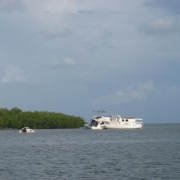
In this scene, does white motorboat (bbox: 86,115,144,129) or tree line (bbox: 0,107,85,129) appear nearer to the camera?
white motorboat (bbox: 86,115,144,129)

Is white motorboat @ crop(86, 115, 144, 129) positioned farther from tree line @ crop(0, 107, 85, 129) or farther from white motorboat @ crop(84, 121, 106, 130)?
tree line @ crop(0, 107, 85, 129)

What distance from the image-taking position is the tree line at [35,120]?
167 meters

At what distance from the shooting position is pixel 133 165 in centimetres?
4597

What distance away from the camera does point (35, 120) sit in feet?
556

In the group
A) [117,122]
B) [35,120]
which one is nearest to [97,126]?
[117,122]

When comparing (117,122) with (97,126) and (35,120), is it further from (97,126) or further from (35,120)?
(35,120)

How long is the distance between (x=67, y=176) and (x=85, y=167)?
564 cm

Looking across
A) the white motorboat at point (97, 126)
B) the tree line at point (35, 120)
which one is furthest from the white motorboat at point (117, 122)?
the tree line at point (35, 120)

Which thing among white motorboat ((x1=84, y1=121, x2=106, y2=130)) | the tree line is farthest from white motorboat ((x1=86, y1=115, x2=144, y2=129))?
the tree line

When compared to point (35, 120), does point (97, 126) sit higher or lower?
lower

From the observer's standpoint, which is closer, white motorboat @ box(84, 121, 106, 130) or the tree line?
white motorboat @ box(84, 121, 106, 130)

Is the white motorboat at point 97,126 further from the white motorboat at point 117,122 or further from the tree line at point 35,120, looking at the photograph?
the tree line at point 35,120

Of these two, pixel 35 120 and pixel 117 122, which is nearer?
pixel 117 122

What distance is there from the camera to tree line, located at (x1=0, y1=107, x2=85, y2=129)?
16712 centimetres
